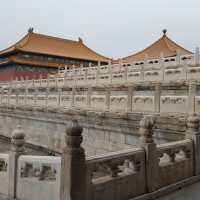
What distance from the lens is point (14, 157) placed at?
479cm

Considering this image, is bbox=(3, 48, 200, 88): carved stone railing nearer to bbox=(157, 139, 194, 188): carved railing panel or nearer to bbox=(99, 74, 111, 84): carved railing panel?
bbox=(99, 74, 111, 84): carved railing panel

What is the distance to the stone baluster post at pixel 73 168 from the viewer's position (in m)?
3.51

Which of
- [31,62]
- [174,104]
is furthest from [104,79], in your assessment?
[31,62]

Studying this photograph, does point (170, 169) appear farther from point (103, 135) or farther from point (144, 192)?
point (103, 135)

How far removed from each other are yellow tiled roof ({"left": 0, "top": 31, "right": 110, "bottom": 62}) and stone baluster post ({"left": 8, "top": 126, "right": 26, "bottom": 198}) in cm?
3154

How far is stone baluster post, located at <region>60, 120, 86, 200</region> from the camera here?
3514 millimetres

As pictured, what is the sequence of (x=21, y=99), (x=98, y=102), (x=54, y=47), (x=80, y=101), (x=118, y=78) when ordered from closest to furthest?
(x=98, y=102) < (x=80, y=101) < (x=21, y=99) < (x=118, y=78) < (x=54, y=47)

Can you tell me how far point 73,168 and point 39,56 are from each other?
3452cm

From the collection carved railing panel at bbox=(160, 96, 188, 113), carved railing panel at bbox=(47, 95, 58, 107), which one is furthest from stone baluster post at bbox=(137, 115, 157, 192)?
carved railing panel at bbox=(47, 95, 58, 107)

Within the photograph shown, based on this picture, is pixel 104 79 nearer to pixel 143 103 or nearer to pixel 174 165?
pixel 143 103

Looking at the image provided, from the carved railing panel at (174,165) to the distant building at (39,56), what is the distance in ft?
102

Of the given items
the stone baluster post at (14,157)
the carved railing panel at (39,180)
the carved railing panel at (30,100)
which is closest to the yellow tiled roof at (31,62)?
the carved railing panel at (30,100)

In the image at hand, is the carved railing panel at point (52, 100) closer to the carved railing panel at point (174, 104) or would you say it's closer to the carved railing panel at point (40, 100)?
the carved railing panel at point (40, 100)

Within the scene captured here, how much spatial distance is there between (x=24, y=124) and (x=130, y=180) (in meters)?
10.5
